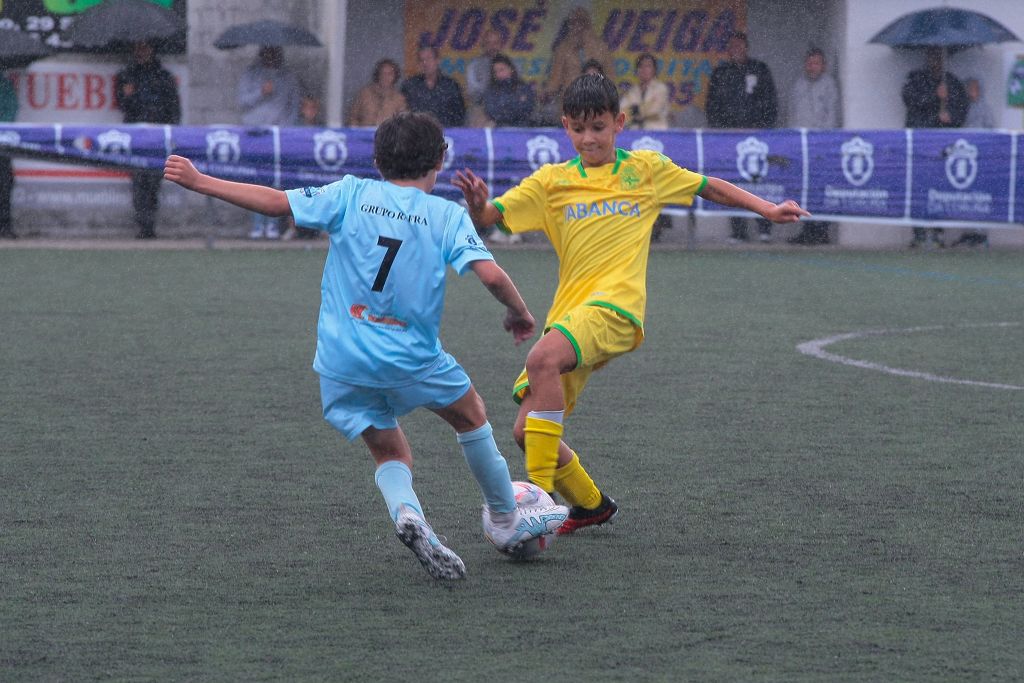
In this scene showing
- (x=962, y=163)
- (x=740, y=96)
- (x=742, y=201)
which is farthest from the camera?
(x=740, y=96)

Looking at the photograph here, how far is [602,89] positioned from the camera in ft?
17.3

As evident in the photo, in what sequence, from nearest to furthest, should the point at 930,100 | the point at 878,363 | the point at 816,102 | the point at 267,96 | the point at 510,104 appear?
Answer: the point at 878,363 → the point at 510,104 → the point at 267,96 → the point at 930,100 → the point at 816,102

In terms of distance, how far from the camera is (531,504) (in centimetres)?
489

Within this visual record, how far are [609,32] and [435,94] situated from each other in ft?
10.5

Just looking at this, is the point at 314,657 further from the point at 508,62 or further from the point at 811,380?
the point at 508,62

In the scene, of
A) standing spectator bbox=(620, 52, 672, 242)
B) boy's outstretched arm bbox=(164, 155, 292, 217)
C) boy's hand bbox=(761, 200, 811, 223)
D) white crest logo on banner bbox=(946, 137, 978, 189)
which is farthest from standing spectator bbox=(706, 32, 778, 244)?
boy's outstretched arm bbox=(164, 155, 292, 217)

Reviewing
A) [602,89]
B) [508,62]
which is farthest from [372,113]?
[602,89]

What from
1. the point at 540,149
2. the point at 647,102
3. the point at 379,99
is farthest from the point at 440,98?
the point at 647,102

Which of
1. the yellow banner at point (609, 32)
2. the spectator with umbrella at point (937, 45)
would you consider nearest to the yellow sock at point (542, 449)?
the spectator with umbrella at point (937, 45)

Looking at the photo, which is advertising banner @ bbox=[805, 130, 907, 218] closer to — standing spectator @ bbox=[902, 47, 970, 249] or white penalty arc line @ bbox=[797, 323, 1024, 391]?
standing spectator @ bbox=[902, 47, 970, 249]

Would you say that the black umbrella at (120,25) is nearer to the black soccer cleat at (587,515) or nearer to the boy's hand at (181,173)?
the black soccer cleat at (587,515)

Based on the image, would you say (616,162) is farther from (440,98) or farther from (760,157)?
(440,98)

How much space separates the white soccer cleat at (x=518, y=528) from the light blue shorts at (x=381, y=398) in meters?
0.40

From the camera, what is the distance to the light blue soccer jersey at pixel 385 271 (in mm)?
4504
